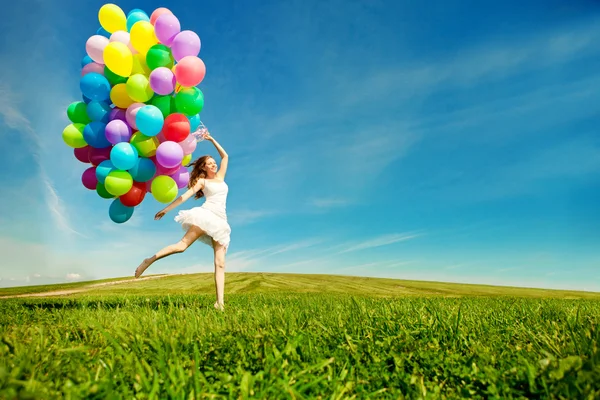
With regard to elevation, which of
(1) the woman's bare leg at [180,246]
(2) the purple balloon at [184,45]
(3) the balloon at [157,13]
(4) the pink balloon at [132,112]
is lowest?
(1) the woman's bare leg at [180,246]

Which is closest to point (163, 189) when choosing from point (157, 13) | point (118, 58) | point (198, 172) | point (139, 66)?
point (198, 172)

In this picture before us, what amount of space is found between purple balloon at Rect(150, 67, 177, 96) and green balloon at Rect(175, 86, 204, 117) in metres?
0.29

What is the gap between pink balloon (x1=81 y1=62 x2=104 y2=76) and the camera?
706cm

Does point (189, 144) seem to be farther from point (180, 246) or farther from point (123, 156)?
point (180, 246)

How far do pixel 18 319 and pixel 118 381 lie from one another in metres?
4.64

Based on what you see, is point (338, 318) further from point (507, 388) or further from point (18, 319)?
point (18, 319)

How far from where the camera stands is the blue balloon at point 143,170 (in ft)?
22.3

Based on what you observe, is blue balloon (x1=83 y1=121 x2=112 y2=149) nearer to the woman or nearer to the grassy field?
the woman

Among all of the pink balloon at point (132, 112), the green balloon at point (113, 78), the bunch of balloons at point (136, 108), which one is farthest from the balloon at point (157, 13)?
the pink balloon at point (132, 112)

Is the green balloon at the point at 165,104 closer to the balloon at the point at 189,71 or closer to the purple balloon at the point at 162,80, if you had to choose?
the purple balloon at the point at 162,80

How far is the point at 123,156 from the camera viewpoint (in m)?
6.41

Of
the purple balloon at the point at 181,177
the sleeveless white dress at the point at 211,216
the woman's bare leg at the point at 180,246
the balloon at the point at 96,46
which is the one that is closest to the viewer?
the sleeveless white dress at the point at 211,216

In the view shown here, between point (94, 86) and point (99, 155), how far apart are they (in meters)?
1.27

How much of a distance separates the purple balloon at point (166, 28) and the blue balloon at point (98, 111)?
1.68 meters
